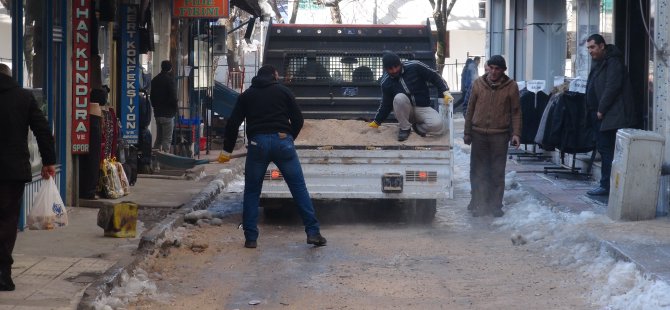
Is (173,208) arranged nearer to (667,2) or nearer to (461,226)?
(461,226)

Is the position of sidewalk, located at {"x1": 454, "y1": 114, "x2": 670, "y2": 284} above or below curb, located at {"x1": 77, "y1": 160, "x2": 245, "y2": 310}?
above

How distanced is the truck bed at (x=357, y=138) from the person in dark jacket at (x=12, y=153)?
4835 mm

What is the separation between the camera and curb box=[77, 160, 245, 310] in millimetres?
7800

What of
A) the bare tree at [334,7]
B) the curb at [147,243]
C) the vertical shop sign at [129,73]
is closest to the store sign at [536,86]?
the curb at [147,243]

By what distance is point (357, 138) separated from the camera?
1267 cm

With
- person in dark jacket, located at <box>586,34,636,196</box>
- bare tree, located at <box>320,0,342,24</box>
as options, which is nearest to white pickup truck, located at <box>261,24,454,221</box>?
person in dark jacket, located at <box>586,34,636,196</box>

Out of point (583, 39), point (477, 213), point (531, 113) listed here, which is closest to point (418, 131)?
point (477, 213)

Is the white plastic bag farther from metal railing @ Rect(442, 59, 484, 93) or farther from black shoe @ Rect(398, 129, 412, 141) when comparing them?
metal railing @ Rect(442, 59, 484, 93)

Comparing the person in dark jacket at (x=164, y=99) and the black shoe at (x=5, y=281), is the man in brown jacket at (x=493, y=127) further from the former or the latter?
the person in dark jacket at (x=164, y=99)

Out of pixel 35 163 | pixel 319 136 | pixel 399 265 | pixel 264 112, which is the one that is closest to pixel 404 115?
pixel 319 136

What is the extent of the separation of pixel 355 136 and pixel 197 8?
912cm

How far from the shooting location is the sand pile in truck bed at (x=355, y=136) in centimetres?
1249

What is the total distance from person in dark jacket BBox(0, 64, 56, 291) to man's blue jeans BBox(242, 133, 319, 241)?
10.6ft

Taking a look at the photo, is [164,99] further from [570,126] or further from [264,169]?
[264,169]
